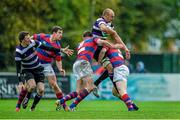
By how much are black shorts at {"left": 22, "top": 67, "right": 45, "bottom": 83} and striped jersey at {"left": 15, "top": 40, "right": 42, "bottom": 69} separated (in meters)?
0.10

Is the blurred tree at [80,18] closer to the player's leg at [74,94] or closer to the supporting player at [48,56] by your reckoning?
the supporting player at [48,56]

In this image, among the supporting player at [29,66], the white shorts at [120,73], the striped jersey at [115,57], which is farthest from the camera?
the supporting player at [29,66]

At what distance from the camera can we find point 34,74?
2245 cm

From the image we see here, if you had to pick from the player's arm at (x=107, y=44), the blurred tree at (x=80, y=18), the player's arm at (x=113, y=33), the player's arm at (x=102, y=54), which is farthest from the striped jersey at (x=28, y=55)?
the blurred tree at (x=80, y=18)

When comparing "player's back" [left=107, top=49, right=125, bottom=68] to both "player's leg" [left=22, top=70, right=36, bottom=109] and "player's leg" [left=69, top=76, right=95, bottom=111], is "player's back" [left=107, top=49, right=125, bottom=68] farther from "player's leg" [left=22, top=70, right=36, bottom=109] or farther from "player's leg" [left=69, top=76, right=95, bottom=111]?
"player's leg" [left=22, top=70, right=36, bottom=109]

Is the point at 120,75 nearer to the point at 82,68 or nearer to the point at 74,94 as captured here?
the point at 74,94

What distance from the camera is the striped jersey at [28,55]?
2189cm

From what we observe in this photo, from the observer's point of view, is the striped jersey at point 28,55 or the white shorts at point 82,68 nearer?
the striped jersey at point 28,55

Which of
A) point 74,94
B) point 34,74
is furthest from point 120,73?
point 34,74

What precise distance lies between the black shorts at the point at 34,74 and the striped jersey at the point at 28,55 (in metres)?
0.10

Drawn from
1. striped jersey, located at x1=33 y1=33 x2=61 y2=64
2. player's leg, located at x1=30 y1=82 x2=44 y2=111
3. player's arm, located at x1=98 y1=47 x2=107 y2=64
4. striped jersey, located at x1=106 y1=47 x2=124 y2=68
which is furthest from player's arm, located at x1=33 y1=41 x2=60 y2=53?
striped jersey, located at x1=106 y1=47 x2=124 y2=68

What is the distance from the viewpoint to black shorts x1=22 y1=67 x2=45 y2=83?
2234 cm

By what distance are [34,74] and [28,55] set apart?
0.63 metres

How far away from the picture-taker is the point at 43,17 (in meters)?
53.9
